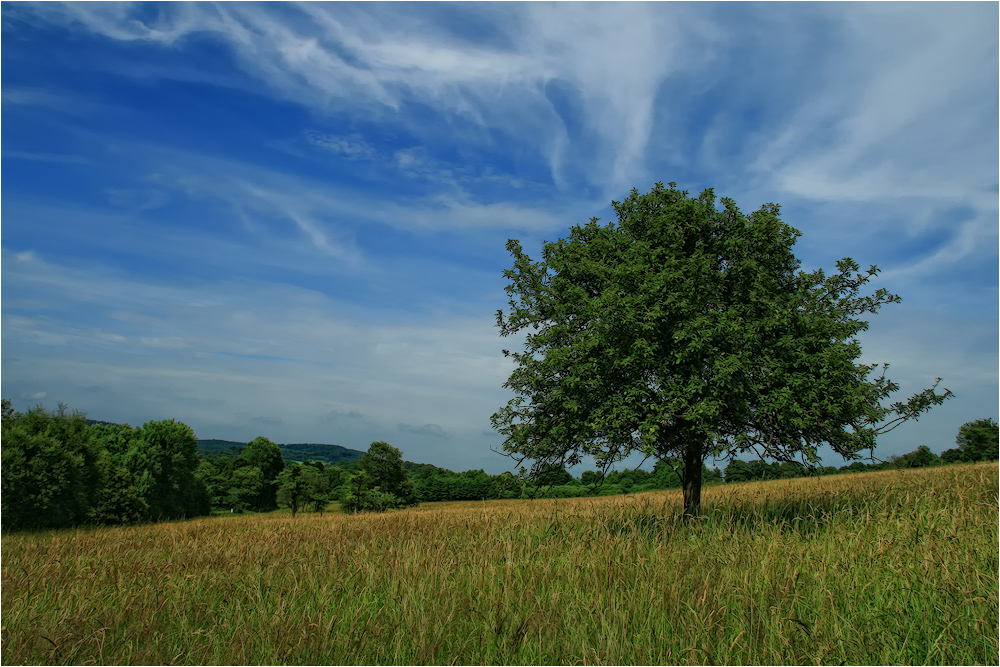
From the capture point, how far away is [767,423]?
11898 mm

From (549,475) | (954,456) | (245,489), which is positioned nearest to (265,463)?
(245,489)

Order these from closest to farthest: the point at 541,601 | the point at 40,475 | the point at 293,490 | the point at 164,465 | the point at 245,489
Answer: the point at 541,601, the point at 40,475, the point at 164,465, the point at 293,490, the point at 245,489

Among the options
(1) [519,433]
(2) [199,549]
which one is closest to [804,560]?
(1) [519,433]

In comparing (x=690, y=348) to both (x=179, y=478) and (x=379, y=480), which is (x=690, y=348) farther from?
(x=179, y=478)

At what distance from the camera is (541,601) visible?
5.59 meters

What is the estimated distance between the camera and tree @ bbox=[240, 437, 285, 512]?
78125mm

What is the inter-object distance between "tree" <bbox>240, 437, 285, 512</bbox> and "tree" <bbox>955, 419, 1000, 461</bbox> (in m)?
80.2

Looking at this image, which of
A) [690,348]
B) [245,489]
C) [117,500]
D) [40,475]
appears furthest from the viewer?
[245,489]

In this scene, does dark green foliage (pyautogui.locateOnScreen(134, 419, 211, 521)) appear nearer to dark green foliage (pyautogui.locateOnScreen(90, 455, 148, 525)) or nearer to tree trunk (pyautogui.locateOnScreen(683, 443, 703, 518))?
dark green foliage (pyautogui.locateOnScreen(90, 455, 148, 525))

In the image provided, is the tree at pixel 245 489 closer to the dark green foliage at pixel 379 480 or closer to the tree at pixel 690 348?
the dark green foliage at pixel 379 480

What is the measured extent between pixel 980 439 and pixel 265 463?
86537 mm

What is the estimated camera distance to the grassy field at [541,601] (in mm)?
4855

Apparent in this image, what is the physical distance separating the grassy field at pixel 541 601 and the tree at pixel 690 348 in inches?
118

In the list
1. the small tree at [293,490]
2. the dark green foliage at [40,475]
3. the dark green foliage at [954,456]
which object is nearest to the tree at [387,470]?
the small tree at [293,490]
